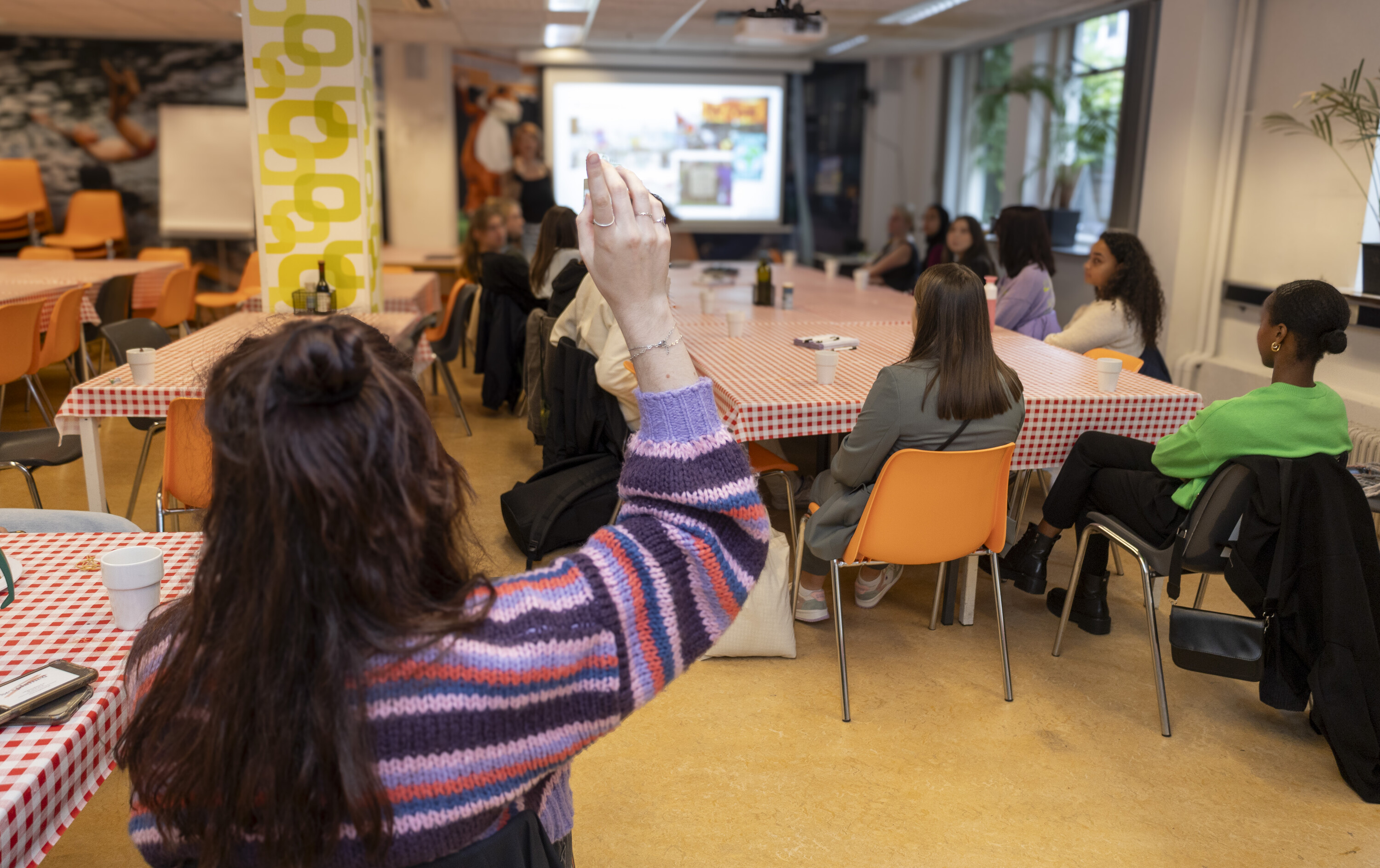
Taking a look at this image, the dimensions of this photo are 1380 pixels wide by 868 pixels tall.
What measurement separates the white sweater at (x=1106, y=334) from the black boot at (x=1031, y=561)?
106 centimetres

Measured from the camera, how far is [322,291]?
4.30 metres

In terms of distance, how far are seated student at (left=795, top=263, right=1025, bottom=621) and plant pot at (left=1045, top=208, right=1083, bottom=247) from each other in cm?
509

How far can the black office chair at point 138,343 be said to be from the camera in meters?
3.33

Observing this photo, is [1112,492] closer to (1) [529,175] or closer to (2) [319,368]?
(2) [319,368]

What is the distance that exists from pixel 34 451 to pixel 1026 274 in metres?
Answer: 3.88

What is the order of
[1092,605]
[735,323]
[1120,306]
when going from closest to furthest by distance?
[1092,605] < [735,323] < [1120,306]

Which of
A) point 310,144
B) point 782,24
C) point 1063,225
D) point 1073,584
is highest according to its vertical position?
point 782,24

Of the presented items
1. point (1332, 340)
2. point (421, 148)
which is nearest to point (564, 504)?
point (1332, 340)

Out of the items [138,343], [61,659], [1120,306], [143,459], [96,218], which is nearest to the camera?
[61,659]

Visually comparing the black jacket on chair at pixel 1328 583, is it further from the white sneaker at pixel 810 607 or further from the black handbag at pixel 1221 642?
the white sneaker at pixel 810 607

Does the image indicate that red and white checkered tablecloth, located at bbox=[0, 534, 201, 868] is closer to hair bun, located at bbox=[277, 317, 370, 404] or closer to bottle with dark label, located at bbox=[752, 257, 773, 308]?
hair bun, located at bbox=[277, 317, 370, 404]

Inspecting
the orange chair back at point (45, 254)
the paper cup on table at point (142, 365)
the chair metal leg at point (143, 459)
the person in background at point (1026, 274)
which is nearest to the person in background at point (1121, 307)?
the person in background at point (1026, 274)

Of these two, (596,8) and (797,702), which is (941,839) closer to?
(797,702)

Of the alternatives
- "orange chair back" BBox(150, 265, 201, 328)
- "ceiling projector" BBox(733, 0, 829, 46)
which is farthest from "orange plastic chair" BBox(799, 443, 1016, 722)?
"orange chair back" BBox(150, 265, 201, 328)
